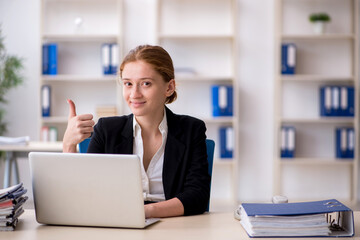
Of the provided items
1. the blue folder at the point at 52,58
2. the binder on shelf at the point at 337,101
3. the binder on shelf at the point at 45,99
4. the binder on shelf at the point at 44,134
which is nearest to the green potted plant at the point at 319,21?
the binder on shelf at the point at 337,101

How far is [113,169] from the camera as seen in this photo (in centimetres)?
145

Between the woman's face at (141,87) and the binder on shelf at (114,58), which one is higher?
the binder on shelf at (114,58)

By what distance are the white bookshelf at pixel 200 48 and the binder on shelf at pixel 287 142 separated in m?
0.54

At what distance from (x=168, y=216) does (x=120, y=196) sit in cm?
28

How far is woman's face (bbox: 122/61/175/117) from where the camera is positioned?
1866 millimetres

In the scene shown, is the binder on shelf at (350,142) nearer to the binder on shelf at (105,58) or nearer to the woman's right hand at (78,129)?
the binder on shelf at (105,58)

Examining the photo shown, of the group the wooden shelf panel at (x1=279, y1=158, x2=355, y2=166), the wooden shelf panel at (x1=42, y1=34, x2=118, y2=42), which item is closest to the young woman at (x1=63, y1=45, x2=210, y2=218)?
the wooden shelf panel at (x1=42, y1=34, x2=118, y2=42)

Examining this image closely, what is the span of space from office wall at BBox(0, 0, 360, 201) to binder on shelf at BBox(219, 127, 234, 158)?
1.02ft

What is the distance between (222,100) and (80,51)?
1518 millimetres

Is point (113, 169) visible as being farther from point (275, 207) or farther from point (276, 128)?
point (276, 128)

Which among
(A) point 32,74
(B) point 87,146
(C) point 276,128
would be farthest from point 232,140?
(B) point 87,146

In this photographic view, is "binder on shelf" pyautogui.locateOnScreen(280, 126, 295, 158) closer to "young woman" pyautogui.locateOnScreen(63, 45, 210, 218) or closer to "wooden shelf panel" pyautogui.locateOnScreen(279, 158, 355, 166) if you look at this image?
"wooden shelf panel" pyautogui.locateOnScreen(279, 158, 355, 166)

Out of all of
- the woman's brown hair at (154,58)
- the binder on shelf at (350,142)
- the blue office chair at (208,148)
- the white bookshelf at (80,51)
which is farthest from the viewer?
the white bookshelf at (80,51)

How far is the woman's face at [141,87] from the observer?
1.87 meters
